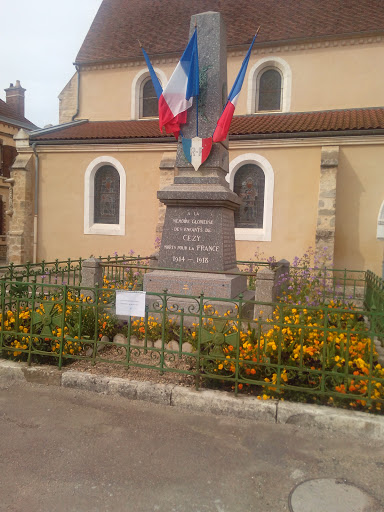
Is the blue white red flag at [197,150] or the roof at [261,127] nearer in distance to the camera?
the blue white red flag at [197,150]

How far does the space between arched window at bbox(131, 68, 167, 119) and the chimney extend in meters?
14.9

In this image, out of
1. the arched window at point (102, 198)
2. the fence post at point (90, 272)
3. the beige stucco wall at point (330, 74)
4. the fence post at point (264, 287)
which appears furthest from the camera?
the arched window at point (102, 198)

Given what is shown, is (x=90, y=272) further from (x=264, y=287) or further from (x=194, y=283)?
(x=264, y=287)

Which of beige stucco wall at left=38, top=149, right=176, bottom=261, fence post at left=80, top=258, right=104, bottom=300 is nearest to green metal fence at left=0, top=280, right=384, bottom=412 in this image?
fence post at left=80, top=258, right=104, bottom=300

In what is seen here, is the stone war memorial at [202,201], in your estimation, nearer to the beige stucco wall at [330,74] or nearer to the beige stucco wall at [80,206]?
the beige stucco wall at [80,206]

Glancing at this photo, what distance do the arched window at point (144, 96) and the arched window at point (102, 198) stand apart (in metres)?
3.52

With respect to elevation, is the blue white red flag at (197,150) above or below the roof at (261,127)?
below

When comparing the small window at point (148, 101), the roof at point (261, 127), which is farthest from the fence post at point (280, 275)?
the small window at point (148, 101)

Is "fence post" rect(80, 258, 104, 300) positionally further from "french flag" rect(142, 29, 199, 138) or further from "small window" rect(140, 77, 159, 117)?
"small window" rect(140, 77, 159, 117)

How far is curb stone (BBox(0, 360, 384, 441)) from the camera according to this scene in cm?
342

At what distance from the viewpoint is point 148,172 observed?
1369 cm

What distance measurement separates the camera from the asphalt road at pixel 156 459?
255cm

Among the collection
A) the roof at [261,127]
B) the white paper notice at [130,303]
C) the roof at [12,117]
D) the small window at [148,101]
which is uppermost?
the roof at [12,117]

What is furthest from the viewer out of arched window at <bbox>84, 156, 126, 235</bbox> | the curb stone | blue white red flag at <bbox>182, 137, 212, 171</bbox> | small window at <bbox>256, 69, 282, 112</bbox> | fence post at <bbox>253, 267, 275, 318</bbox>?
small window at <bbox>256, 69, 282, 112</bbox>
